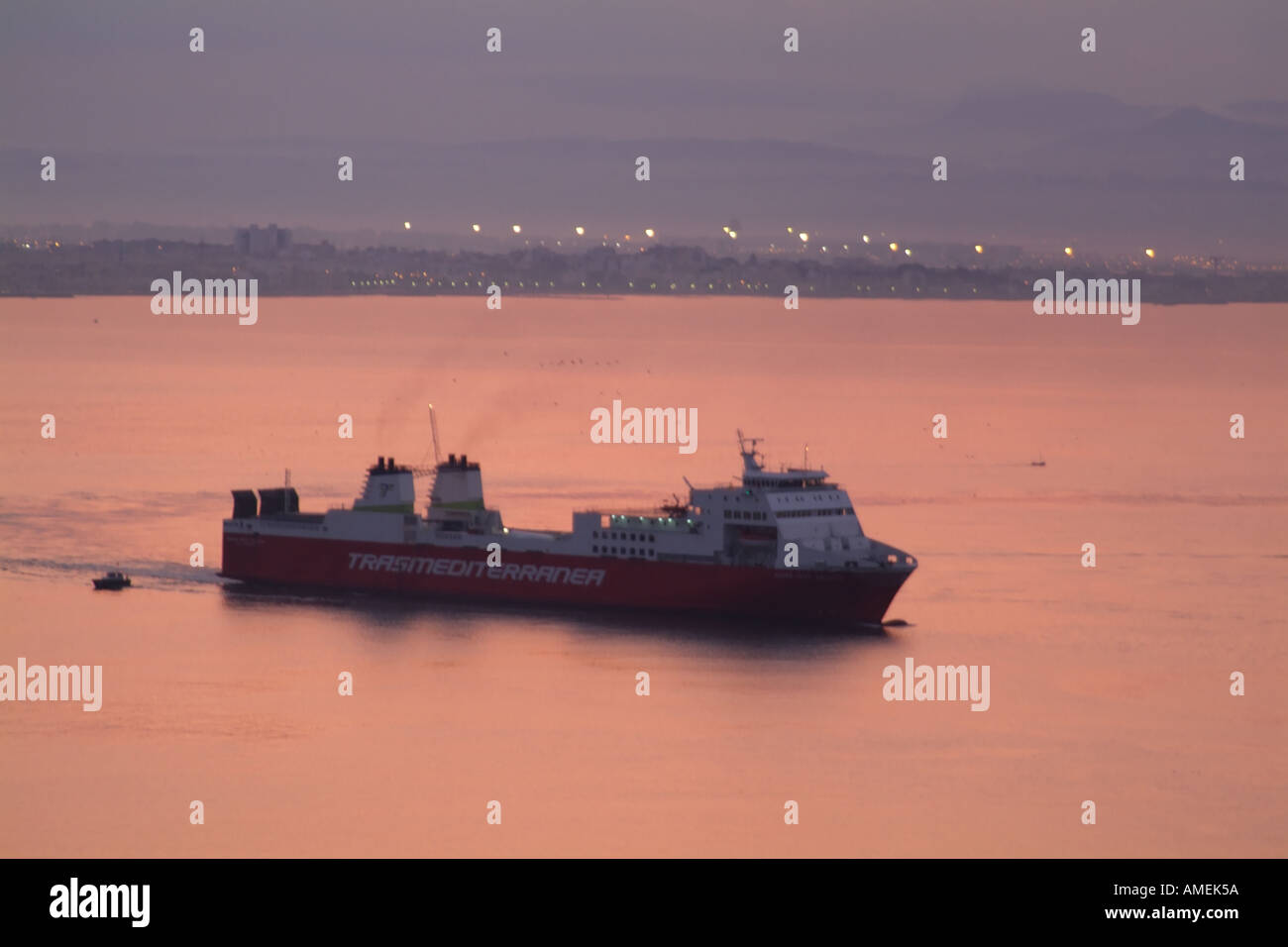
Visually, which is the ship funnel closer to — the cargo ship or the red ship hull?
the cargo ship

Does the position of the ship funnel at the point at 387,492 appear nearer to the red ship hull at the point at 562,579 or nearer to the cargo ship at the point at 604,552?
the cargo ship at the point at 604,552

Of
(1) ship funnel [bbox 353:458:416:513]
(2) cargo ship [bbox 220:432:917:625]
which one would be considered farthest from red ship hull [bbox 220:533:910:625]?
(1) ship funnel [bbox 353:458:416:513]

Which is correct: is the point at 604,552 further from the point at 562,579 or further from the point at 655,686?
the point at 655,686

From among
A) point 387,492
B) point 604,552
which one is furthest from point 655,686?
point 387,492

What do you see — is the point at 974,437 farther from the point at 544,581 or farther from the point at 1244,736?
the point at 1244,736

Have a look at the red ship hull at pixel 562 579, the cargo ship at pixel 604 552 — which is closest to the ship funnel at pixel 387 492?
the cargo ship at pixel 604 552
